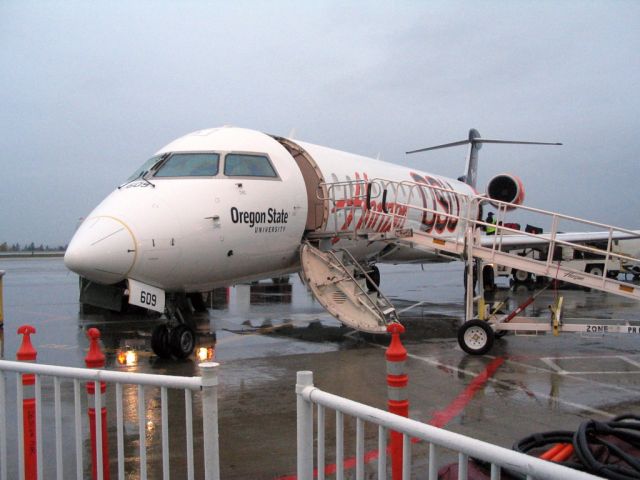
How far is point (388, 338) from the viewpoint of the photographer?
→ 11883 mm

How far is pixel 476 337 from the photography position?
9.85 m

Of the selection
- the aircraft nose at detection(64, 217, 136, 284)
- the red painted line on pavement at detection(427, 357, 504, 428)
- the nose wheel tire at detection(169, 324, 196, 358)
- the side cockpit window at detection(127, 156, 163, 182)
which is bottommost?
the red painted line on pavement at detection(427, 357, 504, 428)

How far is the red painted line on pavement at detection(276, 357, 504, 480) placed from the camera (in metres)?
4.80

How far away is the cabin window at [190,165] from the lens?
922 cm

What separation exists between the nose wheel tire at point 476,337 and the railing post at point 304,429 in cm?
738

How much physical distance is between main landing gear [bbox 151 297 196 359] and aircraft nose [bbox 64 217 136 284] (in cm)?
150

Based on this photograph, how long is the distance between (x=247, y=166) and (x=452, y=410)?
5.22m

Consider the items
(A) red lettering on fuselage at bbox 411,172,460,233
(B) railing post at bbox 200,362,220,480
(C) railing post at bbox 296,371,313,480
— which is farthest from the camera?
(A) red lettering on fuselage at bbox 411,172,460,233

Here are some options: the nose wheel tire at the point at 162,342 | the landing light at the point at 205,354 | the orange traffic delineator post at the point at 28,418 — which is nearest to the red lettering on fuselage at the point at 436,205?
the landing light at the point at 205,354

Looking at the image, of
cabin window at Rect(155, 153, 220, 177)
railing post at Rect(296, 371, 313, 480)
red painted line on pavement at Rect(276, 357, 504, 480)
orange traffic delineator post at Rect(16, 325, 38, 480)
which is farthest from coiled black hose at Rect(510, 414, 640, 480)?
cabin window at Rect(155, 153, 220, 177)

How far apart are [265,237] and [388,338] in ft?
12.2

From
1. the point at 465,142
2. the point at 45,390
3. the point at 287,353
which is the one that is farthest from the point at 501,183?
the point at 45,390

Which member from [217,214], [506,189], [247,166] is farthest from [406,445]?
[506,189]

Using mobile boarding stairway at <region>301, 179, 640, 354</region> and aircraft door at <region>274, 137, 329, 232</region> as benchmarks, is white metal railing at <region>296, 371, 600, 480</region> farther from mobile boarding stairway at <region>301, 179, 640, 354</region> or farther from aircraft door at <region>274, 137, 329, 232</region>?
A: aircraft door at <region>274, 137, 329, 232</region>
